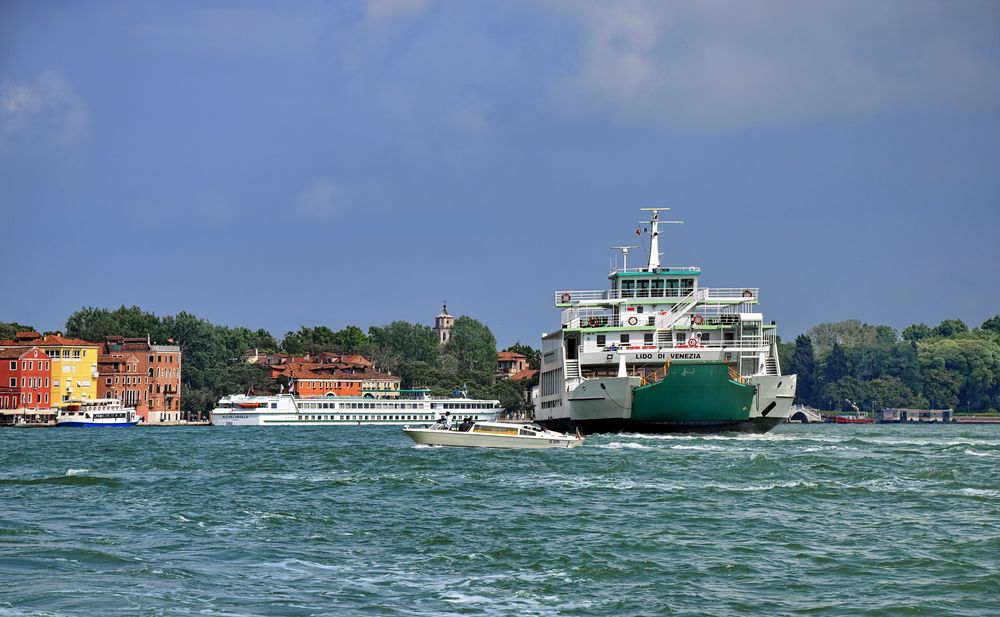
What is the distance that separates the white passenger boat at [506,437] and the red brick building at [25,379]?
3696 inches

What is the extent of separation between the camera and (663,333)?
73875 millimetres

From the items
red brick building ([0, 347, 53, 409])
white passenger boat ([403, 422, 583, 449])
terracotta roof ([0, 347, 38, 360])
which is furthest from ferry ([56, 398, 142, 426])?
white passenger boat ([403, 422, 583, 449])

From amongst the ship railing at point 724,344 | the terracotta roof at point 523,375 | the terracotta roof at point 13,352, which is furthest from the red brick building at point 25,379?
the ship railing at point 724,344

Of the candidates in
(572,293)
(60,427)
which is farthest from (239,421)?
(572,293)

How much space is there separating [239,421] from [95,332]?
148 ft

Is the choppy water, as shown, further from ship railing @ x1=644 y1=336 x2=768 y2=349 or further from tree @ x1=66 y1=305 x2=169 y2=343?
tree @ x1=66 y1=305 x2=169 y2=343

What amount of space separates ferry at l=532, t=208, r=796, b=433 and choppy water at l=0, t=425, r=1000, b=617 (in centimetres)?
1814

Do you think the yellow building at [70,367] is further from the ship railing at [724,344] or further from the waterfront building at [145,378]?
the ship railing at [724,344]

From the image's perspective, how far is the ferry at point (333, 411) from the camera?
5458 inches

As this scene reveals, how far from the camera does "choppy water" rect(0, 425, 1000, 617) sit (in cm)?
2058

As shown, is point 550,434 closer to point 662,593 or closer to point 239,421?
point 662,593

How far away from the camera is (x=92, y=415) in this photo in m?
132

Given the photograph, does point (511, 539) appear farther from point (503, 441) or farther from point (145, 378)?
point (145, 378)

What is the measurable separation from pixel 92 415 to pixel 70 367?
49.4 ft
